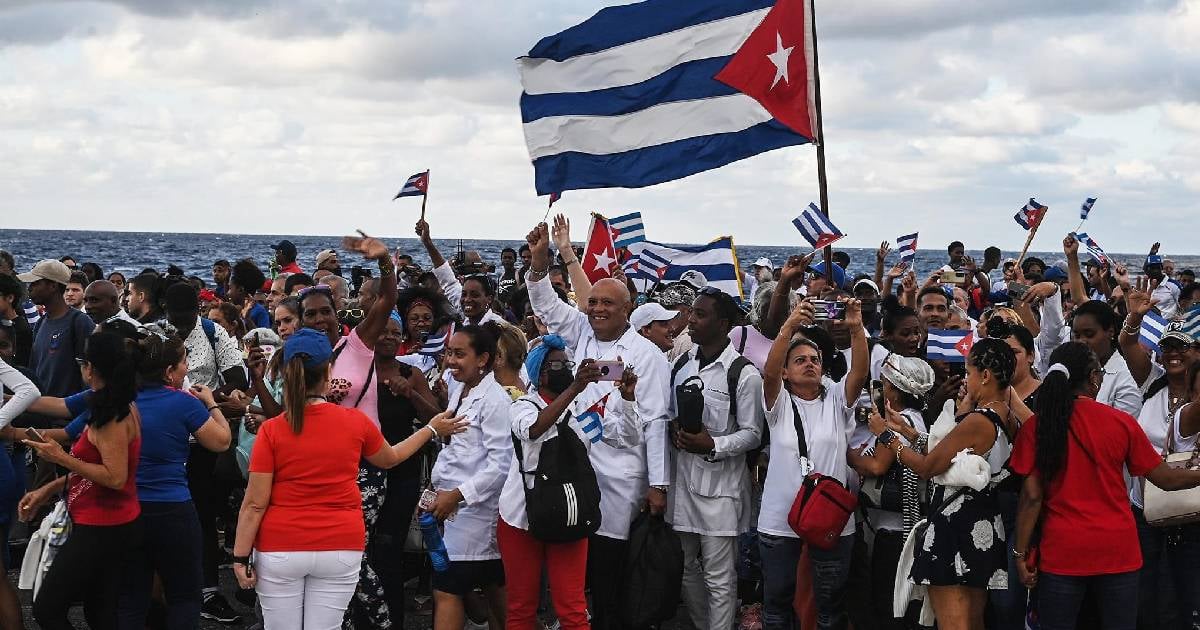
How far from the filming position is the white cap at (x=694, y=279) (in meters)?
9.63

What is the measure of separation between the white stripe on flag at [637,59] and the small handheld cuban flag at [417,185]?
4.04ft

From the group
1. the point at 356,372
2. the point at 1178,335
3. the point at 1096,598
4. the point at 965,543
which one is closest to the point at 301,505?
the point at 356,372

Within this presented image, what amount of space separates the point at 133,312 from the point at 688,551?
4942 millimetres

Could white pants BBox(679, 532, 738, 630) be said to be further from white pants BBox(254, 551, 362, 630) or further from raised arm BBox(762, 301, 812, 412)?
white pants BBox(254, 551, 362, 630)

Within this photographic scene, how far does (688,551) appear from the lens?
742 cm

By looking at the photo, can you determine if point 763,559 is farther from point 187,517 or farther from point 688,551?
point 187,517

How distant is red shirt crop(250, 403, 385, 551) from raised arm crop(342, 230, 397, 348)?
112cm

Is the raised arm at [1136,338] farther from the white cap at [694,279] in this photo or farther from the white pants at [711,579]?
the white cap at [694,279]

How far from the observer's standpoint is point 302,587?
565 centimetres

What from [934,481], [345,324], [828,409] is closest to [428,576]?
[345,324]

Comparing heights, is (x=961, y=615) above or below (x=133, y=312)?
below

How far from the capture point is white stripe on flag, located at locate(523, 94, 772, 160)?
382 inches

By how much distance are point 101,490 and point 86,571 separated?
A: 404 millimetres

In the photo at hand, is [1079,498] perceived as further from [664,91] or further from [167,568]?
[664,91]
